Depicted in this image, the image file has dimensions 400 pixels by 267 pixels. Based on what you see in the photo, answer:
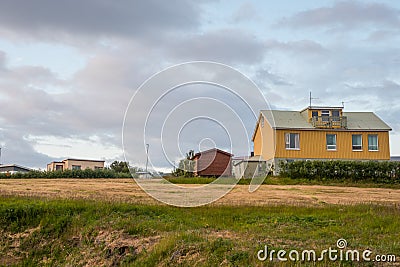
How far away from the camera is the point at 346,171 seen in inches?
1496

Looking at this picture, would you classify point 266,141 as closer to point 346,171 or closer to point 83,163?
point 346,171

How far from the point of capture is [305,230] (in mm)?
13398

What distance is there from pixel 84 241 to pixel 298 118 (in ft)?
124

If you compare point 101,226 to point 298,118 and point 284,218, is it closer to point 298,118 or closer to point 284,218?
point 284,218

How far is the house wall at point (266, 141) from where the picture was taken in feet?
150

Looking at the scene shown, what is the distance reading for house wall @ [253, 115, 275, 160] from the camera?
150 feet

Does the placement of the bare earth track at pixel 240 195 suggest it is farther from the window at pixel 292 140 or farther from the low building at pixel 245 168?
the window at pixel 292 140

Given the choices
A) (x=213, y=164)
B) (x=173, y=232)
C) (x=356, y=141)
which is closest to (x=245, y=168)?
(x=213, y=164)

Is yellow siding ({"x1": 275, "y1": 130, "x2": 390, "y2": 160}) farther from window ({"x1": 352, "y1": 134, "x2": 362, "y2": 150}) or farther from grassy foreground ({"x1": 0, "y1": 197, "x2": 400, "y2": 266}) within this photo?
grassy foreground ({"x1": 0, "y1": 197, "x2": 400, "y2": 266})

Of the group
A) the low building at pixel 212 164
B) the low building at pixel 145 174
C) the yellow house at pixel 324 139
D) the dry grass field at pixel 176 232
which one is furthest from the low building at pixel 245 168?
the dry grass field at pixel 176 232

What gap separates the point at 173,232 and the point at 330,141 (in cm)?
3603

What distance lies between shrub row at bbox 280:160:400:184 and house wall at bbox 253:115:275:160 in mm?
6655

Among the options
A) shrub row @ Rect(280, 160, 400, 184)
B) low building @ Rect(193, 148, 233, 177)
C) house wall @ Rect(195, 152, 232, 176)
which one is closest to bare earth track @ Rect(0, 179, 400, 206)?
low building @ Rect(193, 148, 233, 177)

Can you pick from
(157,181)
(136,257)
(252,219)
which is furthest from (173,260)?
(157,181)
